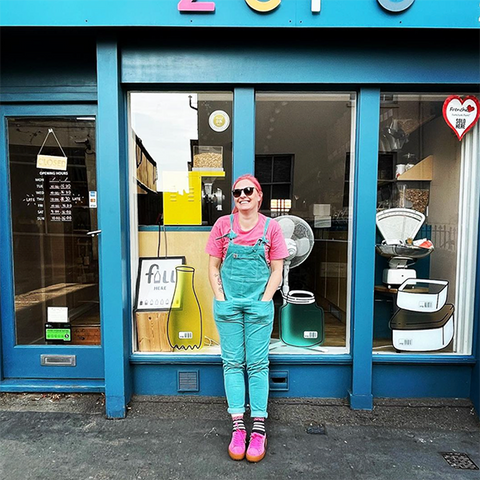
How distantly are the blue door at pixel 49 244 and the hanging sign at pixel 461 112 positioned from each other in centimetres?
314

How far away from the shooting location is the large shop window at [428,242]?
2.98 meters

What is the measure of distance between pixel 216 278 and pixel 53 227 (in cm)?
183

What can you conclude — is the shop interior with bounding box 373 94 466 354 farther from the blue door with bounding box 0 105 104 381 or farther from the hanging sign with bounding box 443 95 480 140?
the blue door with bounding box 0 105 104 381

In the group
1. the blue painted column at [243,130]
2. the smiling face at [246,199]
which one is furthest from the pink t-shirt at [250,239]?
the blue painted column at [243,130]

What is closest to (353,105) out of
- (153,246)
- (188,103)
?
(188,103)

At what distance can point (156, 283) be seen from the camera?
306 centimetres

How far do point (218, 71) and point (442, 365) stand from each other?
3.14 metres

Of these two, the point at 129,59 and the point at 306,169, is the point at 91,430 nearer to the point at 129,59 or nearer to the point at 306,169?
the point at 129,59

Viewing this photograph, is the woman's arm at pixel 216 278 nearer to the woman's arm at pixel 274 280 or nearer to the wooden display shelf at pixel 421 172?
the woman's arm at pixel 274 280

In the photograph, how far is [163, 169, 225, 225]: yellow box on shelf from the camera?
3064mm

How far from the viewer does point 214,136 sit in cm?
310

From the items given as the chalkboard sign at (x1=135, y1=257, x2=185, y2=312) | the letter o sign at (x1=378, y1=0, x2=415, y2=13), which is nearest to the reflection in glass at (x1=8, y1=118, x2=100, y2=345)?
the chalkboard sign at (x1=135, y1=257, x2=185, y2=312)

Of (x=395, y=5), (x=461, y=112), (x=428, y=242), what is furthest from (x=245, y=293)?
(x=461, y=112)

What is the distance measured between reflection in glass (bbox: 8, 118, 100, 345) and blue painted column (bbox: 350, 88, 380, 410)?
2.32m
